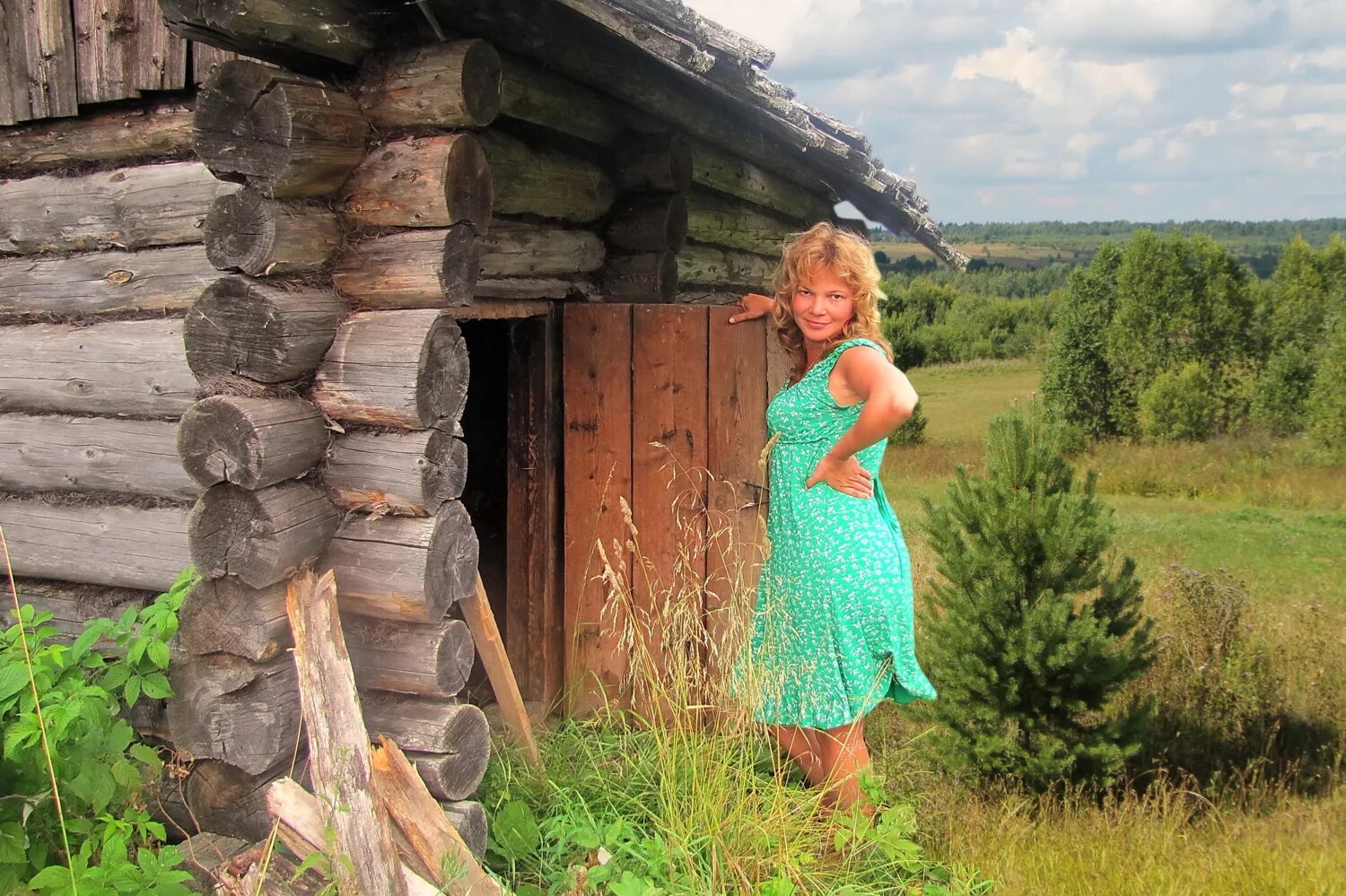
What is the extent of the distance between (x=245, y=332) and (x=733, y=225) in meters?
3.87

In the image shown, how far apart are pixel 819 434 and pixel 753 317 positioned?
0.92 meters

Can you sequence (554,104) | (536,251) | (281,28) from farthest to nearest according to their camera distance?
(536,251) < (554,104) < (281,28)

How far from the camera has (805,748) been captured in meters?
3.81

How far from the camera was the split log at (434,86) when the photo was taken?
3053mm

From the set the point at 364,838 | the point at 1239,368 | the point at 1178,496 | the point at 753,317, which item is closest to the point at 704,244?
the point at 753,317

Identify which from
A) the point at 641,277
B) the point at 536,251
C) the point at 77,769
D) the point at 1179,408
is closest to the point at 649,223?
the point at 641,277

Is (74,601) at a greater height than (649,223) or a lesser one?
lesser

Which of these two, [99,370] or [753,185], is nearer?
[99,370]

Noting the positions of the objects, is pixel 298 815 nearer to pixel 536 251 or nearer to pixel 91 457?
pixel 91 457

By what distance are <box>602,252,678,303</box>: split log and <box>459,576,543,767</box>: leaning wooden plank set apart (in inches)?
66.8

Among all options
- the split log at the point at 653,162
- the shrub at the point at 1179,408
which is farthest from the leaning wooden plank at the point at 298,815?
the shrub at the point at 1179,408

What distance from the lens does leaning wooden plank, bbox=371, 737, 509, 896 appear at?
9.97ft

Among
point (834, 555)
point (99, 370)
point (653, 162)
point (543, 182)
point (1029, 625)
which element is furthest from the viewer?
point (1029, 625)

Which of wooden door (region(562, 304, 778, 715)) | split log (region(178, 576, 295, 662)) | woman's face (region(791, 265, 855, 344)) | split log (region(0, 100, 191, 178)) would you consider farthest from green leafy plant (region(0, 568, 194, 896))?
woman's face (region(791, 265, 855, 344))
